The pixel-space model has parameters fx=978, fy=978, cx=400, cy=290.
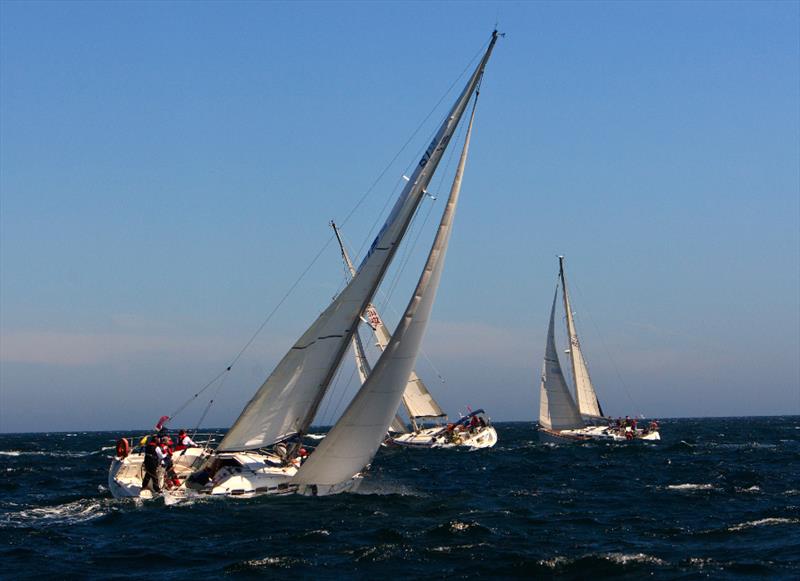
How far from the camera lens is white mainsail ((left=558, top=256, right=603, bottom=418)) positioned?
238 feet

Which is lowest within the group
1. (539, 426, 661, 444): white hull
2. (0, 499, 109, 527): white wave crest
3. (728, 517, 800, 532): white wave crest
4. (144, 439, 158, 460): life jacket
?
(728, 517, 800, 532): white wave crest

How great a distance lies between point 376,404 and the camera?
27.1 meters

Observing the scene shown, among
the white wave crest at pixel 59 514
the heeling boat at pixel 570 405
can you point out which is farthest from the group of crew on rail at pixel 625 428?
the white wave crest at pixel 59 514

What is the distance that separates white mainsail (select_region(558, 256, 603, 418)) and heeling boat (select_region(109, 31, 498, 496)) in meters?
45.2

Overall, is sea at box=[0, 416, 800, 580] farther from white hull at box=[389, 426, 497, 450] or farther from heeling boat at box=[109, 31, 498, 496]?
white hull at box=[389, 426, 497, 450]

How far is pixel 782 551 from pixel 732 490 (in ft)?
41.0

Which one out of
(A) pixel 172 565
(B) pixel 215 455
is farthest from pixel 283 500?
(A) pixel 172 565

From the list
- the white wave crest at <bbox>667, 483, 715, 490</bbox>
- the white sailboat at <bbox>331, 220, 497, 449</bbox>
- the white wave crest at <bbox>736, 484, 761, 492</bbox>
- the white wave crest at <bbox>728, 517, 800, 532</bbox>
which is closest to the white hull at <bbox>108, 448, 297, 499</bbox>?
the white wave crest at <bbox>728, 517, 800, 532</bbox>

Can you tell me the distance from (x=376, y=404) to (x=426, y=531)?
481 centimetres

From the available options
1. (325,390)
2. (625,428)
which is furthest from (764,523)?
(625,428)

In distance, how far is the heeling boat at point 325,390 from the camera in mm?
27156

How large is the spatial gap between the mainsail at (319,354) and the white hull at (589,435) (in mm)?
45525

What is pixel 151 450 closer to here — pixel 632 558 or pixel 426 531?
pixel 426 531

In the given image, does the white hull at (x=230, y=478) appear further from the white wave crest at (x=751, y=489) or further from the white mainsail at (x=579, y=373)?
the white mainsail at (x=579, y=373)
